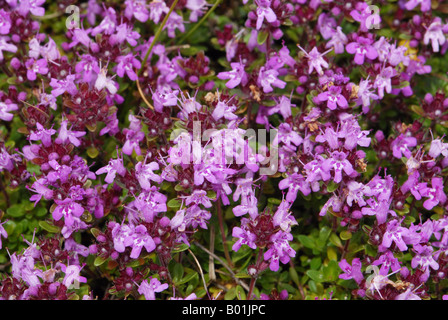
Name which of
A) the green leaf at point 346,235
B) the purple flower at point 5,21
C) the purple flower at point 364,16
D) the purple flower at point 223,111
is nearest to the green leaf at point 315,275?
the green leaf at point 346,235

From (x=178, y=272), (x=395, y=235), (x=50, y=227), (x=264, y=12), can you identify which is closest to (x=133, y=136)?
(x=50, y=227)

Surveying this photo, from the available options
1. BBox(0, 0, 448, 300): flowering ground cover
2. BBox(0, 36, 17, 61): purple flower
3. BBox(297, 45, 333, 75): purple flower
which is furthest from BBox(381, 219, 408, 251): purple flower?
BBox(0, 36, 17, 61): purple flower

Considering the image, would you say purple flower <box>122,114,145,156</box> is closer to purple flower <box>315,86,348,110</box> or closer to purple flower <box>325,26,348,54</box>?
purple flower <box>315,86,348,110</box>

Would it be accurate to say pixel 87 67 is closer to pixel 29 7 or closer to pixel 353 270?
pixel 29 7

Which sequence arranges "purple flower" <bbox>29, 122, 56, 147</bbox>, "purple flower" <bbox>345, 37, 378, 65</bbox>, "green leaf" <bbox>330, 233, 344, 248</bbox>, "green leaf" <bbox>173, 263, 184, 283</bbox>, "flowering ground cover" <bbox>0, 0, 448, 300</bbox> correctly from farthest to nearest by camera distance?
1. "purple flower" <bbox>345, 37, 378, 65</bbox>
2. "green leaf" <bbox>330, 233, 344, 248</bbox>
3. "green leaf" <bbox>173, 263, 184, 283</bbox>
4. "purple flower" <bbox>29, 122, 56, 147</bbox>
5. "flowering ground cover" <bbox>0, 0, 448, 300</bbox>

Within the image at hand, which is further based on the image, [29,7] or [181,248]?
[29,7]
